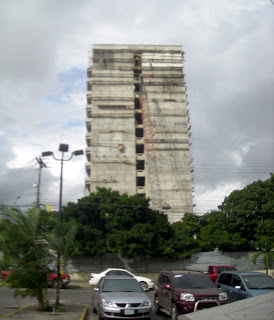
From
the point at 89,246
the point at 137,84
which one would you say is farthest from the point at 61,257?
the point at 137,84

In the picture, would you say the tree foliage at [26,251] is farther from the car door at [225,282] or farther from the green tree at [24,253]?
the car door at [225,282]

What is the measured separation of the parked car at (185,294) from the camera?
411 inches

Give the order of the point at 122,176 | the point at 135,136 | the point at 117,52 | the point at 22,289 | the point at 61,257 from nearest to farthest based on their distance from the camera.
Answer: the point at 22,289, the point at 61,257, the point at 122,176, the point at 135,136, the point at 117,52

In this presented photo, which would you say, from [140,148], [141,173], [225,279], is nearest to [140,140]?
[140,148]

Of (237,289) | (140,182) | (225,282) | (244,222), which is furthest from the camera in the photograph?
(140,182)

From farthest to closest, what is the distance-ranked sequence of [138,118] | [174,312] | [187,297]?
1. [138,118]
2. [174,312]
3. [187,297]

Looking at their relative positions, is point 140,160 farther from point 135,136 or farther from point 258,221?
point 258,221

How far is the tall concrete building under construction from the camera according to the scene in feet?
180

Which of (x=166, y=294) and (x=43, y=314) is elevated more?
(x=166, y=294)

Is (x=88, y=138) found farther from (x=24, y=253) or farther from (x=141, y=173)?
(x=24, y=253)

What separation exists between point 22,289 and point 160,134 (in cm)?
4834

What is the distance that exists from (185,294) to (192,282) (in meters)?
1.01

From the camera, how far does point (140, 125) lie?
59625mm

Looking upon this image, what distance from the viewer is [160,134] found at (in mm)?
58250
